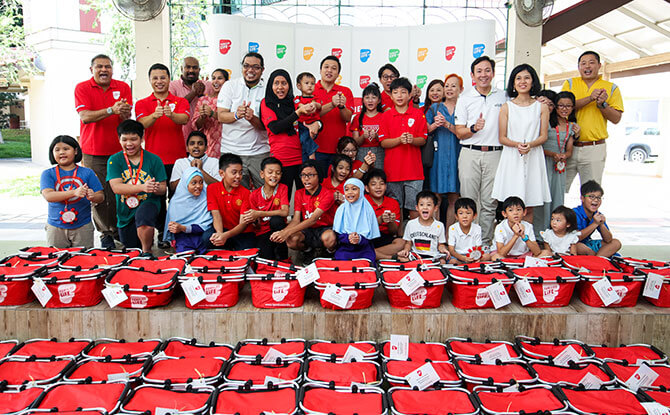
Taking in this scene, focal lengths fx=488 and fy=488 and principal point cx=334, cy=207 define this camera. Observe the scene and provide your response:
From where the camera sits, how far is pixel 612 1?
812cm

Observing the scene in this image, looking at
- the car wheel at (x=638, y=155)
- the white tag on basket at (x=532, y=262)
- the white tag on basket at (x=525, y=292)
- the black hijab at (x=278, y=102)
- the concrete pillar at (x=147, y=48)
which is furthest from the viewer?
the car wheel at (x=638, y=155)

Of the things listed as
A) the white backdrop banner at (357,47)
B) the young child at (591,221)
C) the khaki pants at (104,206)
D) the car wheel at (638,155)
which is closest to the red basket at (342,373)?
the young child at (591,221)

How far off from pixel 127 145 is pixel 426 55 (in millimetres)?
4023

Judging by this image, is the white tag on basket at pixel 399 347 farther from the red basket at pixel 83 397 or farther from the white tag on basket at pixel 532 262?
the red basket at pixel 83 397

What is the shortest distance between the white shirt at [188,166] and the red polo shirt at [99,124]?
604 mm

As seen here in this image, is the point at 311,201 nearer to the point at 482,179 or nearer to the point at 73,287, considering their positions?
the point at 482,179

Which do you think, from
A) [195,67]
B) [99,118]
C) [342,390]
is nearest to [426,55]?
[195,67]

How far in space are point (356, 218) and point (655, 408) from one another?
2.04 m

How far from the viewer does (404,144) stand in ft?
13.0

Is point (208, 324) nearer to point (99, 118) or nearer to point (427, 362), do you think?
point (427, 362)

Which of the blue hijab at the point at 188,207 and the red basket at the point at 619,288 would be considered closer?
the red basket at the point at 619,288

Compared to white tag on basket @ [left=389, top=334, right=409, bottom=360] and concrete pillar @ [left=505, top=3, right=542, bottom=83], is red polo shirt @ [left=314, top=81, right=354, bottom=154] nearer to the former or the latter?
white tag on basket @ [left=389, top=334, right=409, bottom=360]

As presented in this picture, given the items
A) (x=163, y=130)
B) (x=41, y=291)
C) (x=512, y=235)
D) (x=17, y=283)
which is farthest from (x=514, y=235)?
(x=17, y=283)

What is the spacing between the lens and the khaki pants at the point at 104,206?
4.07 meters
